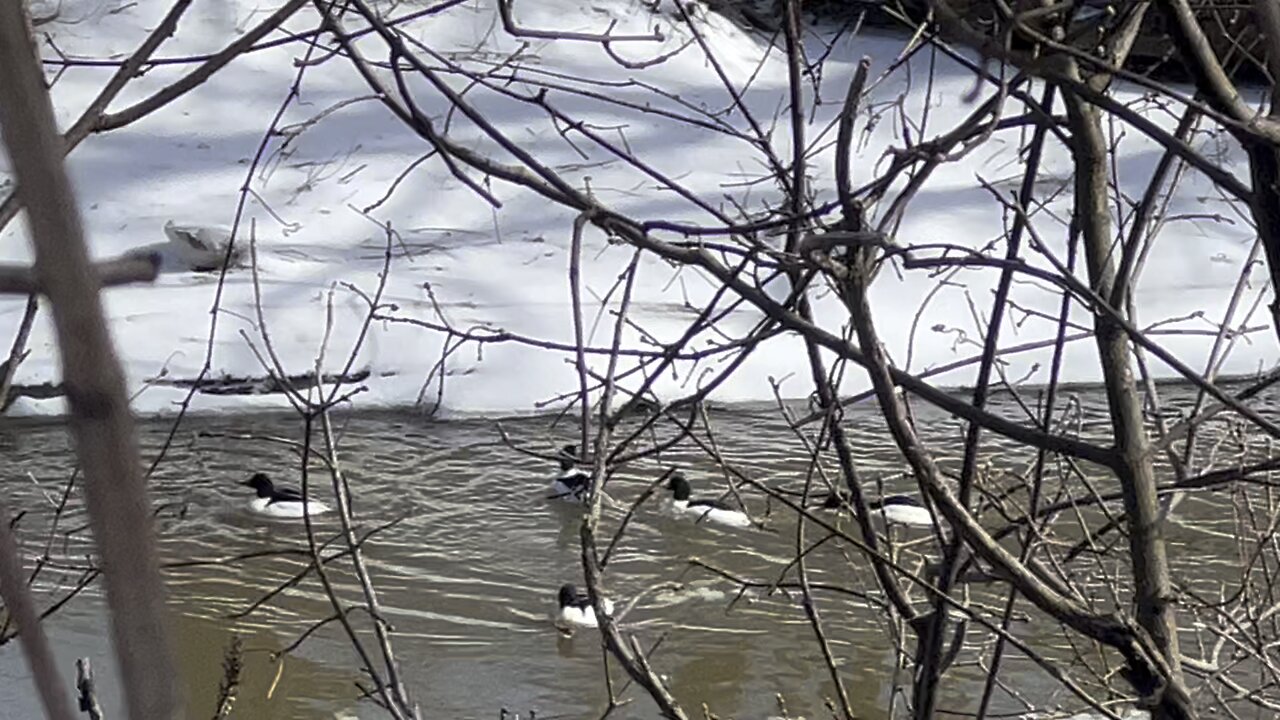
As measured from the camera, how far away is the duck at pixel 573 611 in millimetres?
5082

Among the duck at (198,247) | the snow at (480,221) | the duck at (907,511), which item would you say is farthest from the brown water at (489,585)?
the duck at (198,247)

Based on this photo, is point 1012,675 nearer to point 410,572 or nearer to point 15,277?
point 410,572

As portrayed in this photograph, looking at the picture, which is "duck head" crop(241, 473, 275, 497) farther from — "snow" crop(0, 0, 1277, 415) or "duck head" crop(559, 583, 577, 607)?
"duck head" crop(559, 583, 577, 607)

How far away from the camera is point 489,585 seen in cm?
555

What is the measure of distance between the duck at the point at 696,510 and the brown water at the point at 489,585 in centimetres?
6

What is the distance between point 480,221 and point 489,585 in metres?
4.57

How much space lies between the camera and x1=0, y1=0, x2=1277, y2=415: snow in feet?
26.1

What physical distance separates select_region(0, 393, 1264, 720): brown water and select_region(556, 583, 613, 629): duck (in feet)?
0.16

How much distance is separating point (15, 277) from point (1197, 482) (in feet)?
5.26

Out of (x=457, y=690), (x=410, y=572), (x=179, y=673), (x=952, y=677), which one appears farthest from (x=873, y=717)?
(x=179, y=673)

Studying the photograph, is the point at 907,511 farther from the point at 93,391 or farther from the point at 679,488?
the point at 93,391

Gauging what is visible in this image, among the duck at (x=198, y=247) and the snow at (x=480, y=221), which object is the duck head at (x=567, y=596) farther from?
the duck at (x=198, y=247)

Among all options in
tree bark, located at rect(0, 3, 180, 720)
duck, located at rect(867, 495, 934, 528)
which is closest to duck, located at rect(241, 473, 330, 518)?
duck, located at rect(867, 495, 934, 528)

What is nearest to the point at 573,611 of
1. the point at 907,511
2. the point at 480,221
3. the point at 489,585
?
the point at 489,585
